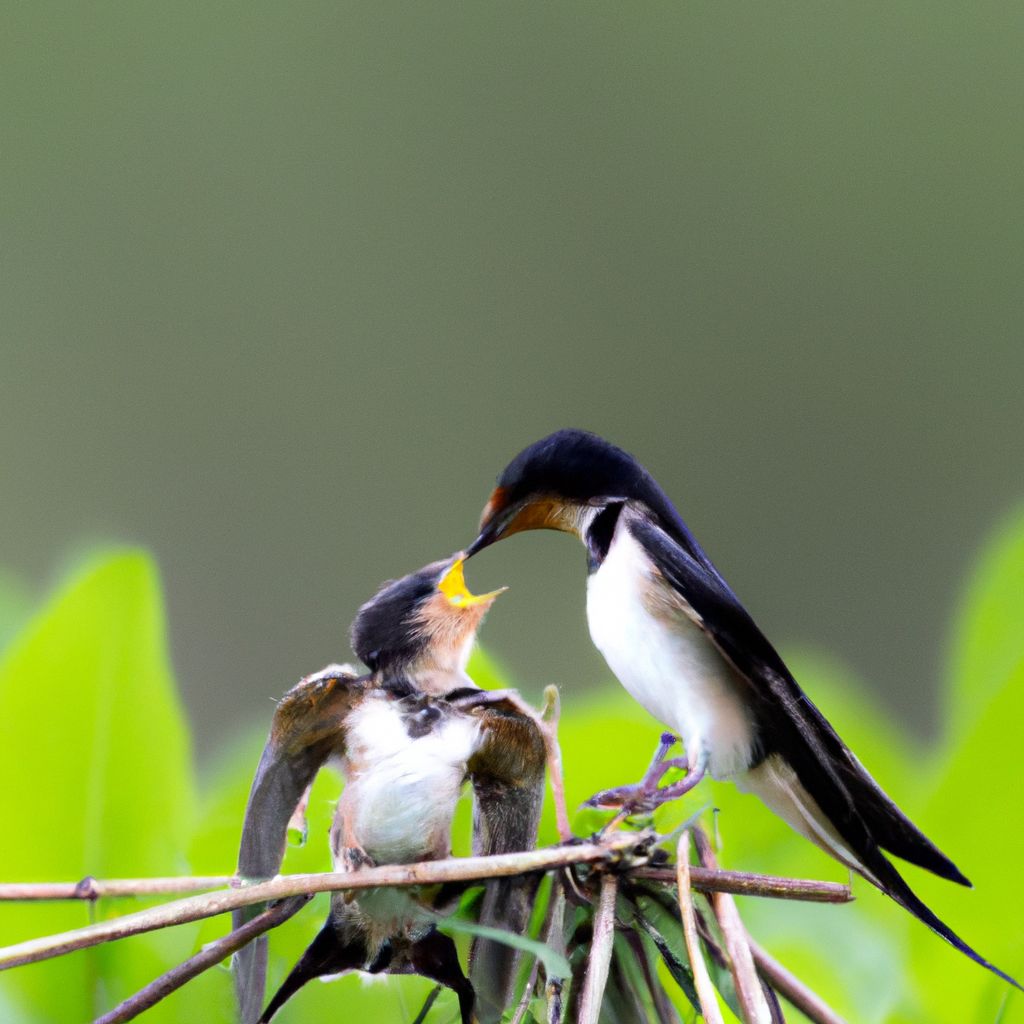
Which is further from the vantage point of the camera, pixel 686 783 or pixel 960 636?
pixel 960 636

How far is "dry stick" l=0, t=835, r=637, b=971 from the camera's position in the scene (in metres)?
0.26

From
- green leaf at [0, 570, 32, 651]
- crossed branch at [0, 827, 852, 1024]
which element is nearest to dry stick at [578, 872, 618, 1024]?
crossed branch at [0, 827, 852, 1024]

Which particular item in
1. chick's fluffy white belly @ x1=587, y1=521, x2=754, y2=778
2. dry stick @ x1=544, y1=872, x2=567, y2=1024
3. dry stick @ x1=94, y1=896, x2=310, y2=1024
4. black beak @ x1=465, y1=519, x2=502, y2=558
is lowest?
dry stick @ x1=94, y1=896, x2=310, y2=1024

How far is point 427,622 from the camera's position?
0.37m

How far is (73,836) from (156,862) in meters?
0.02

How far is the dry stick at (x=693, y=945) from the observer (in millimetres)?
257

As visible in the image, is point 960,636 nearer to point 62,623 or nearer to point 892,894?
point 892,894

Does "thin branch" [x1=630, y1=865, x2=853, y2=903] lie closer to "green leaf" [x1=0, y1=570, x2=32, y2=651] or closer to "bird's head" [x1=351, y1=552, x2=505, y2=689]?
"bird's head" [x1=351, y1=552, x2=505, y2=689]

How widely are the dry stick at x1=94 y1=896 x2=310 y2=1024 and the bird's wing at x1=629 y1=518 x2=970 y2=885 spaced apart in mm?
135

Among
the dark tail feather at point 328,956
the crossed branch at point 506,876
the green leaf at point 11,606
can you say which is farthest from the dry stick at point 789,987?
the green leaf at point 11,606

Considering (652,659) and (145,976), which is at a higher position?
(652,659)

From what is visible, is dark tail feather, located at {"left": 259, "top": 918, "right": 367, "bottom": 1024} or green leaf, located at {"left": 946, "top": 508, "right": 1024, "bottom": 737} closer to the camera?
dark tail feather, located at {"left": 259, "top": 918, "right": 367, "bottom": 1024}

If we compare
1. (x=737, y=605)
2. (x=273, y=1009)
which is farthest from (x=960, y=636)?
(x=273, y=1009)

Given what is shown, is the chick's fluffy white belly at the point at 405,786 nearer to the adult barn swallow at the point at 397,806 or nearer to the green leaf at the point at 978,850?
the adult barn swallow at the point at 397,806
